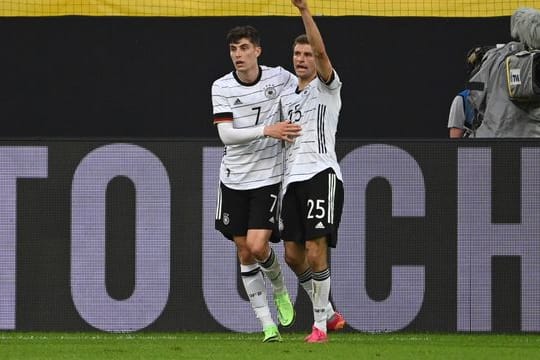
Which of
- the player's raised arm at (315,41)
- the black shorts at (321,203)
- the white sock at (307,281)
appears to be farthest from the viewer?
the white sock at (307,281)

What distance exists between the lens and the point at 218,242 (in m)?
11.8

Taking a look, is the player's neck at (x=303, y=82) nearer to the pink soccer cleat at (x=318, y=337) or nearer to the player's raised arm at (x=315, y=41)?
the player's raised arm at (x=315, y=41)

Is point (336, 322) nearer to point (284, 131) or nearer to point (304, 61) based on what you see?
point (284, 131)

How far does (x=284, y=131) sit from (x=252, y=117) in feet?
1.90

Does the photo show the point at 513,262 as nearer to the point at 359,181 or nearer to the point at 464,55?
the point at 359,181

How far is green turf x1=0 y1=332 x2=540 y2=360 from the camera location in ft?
31.2

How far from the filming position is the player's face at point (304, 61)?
1021 centimetres

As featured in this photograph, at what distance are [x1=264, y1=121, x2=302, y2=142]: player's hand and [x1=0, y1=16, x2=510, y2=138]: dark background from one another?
14.4 feet

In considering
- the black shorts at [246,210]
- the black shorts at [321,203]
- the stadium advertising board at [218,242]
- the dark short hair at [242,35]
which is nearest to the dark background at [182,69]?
the stadium advertising board at [218,242]

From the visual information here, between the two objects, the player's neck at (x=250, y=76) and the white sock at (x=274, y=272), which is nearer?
the player's neck at (x=250, y=76)

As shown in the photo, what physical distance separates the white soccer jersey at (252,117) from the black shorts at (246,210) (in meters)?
0.05

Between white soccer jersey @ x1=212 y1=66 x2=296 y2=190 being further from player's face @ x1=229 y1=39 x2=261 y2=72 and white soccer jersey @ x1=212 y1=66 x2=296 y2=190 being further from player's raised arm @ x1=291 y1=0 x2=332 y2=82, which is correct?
player's raised arm @ x1=291 y1=0 x2=332 y2=82

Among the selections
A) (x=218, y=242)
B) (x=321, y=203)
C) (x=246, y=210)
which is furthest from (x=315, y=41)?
(x=218, y=242)

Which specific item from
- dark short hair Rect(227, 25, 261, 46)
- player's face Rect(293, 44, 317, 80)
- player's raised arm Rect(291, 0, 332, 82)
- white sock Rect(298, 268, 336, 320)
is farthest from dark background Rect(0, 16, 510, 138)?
player's raised arm Rect(291, 0, 332, 82)
